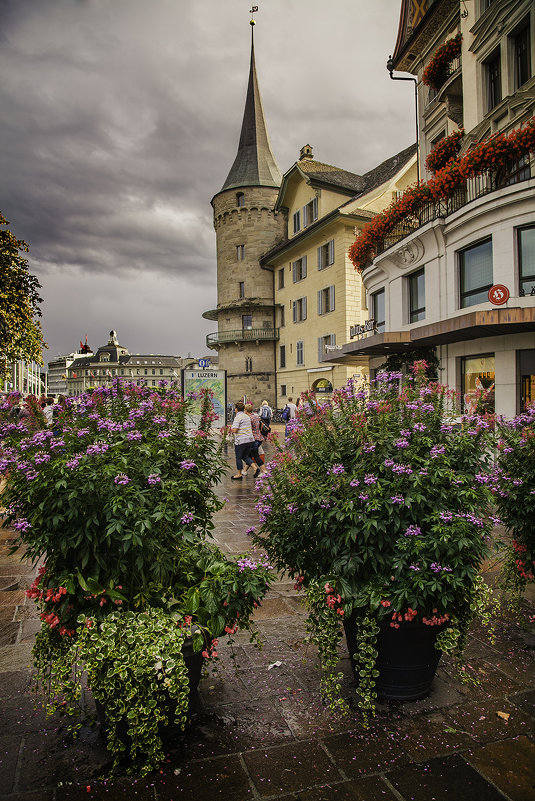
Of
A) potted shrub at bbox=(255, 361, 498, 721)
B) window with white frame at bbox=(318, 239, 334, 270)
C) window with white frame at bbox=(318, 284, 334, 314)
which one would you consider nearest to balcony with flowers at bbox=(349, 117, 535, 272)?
window with white frame at bbox=(318, 284, 334, 314)

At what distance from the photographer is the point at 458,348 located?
15398 mm

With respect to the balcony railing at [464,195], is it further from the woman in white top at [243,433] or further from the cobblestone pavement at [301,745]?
the cobblestone pavement at [301,745]

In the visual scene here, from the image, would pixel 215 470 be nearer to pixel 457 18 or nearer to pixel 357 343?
pixel 357 343

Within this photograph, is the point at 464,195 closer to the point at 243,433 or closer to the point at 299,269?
the point at 243,433

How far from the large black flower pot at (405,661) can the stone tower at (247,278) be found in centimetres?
3715

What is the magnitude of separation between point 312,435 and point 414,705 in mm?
1705

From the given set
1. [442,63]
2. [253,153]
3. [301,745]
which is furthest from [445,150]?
[253,153]

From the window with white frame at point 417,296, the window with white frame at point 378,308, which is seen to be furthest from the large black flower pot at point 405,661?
the window with white frame at point 378,308

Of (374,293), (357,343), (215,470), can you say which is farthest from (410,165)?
(215,470)

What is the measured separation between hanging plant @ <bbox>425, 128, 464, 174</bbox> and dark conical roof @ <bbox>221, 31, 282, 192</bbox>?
2858 cm

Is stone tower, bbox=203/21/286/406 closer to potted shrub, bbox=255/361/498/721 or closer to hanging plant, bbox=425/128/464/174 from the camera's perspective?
hanging plant, bbox=425/128/464/174

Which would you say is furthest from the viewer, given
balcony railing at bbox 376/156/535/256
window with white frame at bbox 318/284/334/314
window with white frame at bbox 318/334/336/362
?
window with white frame at bbox 318/284/334/314

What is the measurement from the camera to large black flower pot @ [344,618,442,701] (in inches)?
114

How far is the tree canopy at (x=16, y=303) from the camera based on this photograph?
11828 mm
